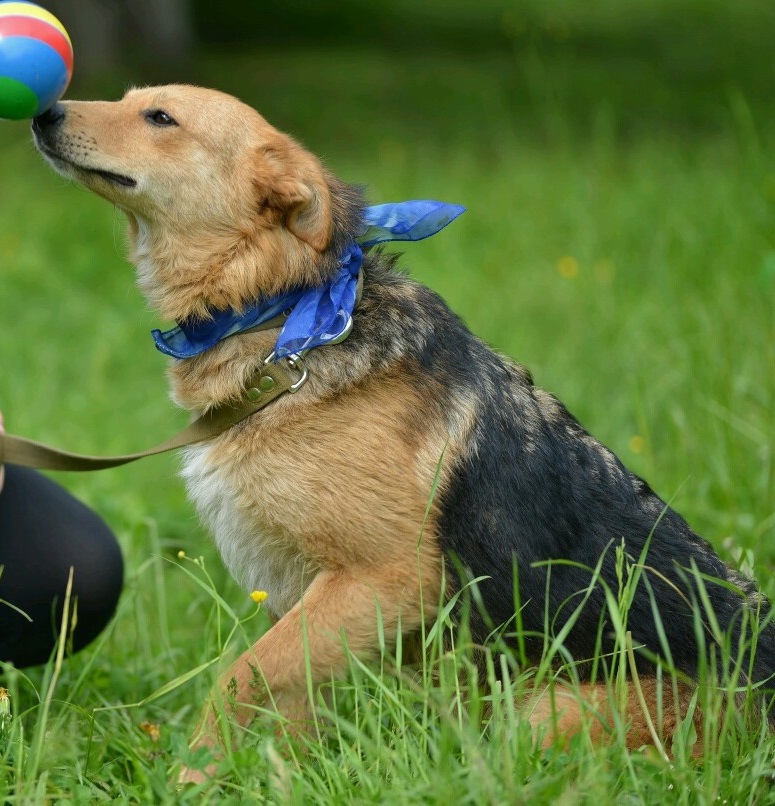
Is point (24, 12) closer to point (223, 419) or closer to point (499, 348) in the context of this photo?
point (223, 419)

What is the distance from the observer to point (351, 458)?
9.37ft

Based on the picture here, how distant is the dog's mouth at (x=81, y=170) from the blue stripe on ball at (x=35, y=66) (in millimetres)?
111

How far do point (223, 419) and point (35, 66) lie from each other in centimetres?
109

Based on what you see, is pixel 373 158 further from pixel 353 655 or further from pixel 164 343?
pixel 353 655

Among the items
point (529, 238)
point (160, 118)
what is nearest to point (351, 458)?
point (160, 118)

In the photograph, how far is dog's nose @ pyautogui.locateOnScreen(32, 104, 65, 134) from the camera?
3076 millimetres

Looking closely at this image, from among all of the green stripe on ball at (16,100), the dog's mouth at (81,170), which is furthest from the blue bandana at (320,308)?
the green stripe on ball at (16,100)

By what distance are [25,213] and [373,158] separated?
398 centimetres

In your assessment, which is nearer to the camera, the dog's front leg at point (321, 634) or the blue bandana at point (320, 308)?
the dog's front leg at point (321, 634)

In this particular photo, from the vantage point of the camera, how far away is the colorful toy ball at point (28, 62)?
2951mm

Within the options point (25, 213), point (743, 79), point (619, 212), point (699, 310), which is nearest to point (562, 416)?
point (699, 310)

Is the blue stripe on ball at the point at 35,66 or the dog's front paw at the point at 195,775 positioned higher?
the blue stripe on ball at the point at 35,66

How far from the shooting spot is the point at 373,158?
37.7 ft

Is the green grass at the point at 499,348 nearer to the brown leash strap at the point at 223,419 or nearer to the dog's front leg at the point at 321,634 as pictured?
the dog's front leg at the point at 321,634
